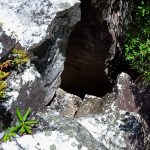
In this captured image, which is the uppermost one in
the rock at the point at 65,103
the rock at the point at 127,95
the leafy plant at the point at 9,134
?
the leafy plant at the point at 9,134

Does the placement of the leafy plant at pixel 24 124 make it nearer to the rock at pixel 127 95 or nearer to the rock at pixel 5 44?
the rock at pixel 5 44

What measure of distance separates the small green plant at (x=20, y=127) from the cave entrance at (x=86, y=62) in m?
2.74

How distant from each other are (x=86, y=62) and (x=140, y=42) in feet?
4.36

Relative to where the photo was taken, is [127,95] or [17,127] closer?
[17,127]

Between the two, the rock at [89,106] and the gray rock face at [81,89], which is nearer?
the gray rock face at [81,89]

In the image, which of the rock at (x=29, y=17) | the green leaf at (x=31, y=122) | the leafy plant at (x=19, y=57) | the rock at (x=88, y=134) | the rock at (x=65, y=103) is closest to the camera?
the rock at (x=88, y=134)

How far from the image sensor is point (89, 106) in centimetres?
885

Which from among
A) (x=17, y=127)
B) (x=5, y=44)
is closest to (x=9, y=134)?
(x=17, y=127)

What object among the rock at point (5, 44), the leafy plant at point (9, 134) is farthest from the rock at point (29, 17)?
the leafy plant at point (9, 134)

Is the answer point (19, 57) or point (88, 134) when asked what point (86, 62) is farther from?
point (88, 134)

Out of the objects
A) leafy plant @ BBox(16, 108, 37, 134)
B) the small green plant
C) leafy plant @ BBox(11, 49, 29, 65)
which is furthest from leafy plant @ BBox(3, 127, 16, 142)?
leafy plant @ BBox(11, 49, 29, 65)

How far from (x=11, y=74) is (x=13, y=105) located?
1.80 ft

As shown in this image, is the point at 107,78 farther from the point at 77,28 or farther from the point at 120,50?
the point at 77,28

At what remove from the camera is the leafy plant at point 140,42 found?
27.3ft
